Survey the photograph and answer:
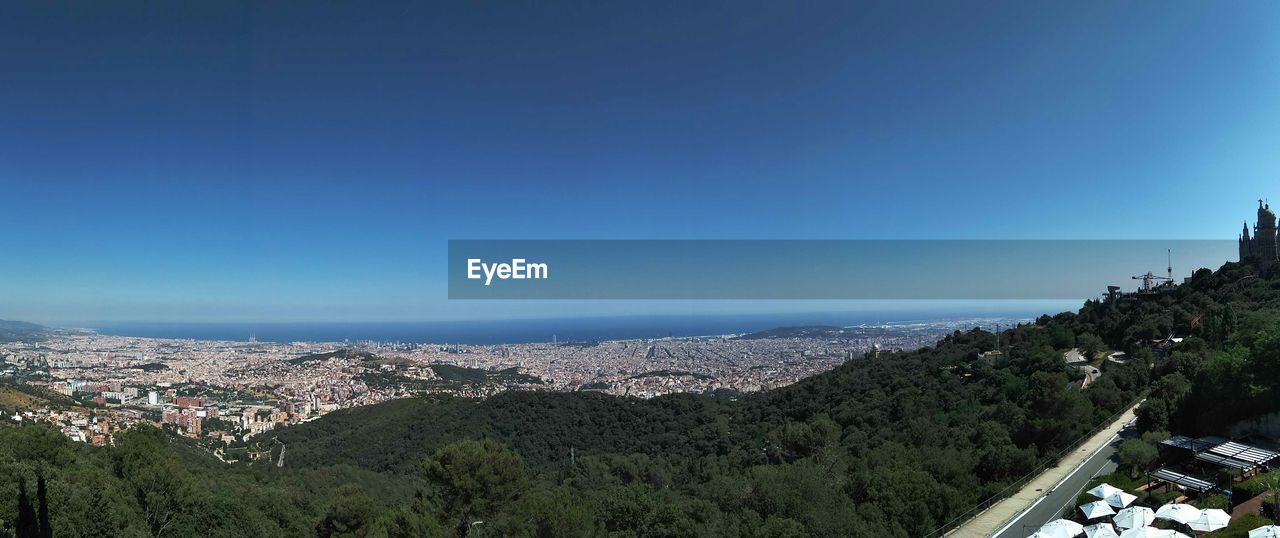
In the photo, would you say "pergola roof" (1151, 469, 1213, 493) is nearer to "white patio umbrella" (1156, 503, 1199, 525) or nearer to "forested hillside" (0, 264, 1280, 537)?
"white patio umbrella" (1156, 503, 1199, 525)

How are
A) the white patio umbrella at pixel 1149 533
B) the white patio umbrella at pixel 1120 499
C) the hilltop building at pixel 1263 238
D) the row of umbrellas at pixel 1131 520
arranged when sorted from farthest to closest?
→ the hilltop building at pixel 1263 238
the white patio umbrella at pixel 1120 499
the row of umbrellas at pixel 1131 520
the white patio umbrella at pixel 1149 533

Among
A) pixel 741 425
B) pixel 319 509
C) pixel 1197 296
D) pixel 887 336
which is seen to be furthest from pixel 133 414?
pixel 887 336

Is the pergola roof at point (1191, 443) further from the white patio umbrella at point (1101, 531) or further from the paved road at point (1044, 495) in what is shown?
the white patio umbrella at point (1101, 531)

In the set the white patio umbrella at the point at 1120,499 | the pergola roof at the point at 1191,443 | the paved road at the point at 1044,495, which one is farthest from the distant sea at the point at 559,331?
the white patio umbrella at the point at 1120,499

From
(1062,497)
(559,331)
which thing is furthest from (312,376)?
(559,331)

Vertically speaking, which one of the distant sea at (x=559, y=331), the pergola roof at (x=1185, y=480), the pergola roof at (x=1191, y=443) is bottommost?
the distant sea at (x=559, y=331)

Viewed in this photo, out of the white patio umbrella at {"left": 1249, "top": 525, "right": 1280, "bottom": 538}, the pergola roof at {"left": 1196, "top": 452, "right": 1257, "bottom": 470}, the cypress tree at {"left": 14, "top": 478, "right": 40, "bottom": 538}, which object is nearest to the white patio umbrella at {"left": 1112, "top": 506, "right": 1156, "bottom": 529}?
the white patio umbrella at {"left": 1249, "top": 525, "right": 1280, "bottom": 538}
